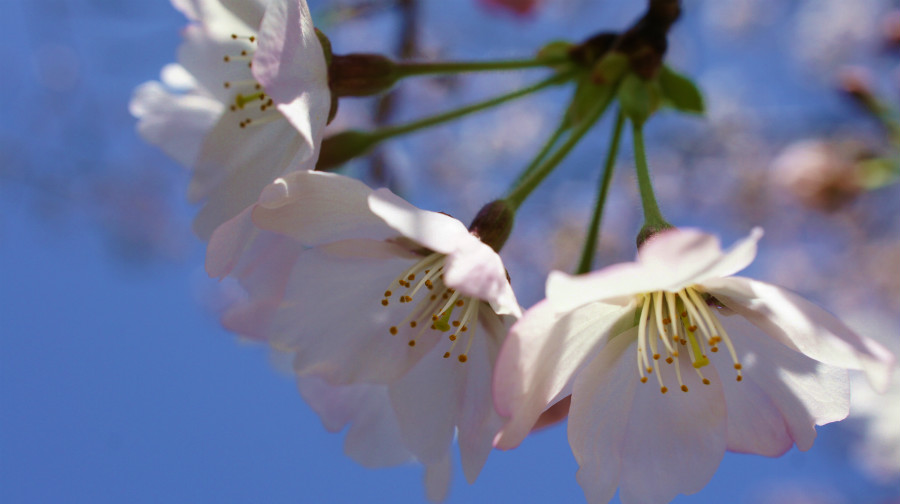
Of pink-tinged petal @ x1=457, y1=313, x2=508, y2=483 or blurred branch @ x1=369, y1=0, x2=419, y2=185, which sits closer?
pink-tinged petal @ x1=457, y1=313, x2=508, y2=483

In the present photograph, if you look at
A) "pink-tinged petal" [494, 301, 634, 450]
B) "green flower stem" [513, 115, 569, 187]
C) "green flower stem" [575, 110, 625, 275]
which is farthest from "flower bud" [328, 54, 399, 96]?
"pink-tinged petal" [494, 301, 634, 450]

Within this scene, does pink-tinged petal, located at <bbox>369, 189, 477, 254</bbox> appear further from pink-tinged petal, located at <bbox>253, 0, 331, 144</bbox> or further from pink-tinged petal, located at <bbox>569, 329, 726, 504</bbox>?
pink-tinged petal, located at <bbox>569, 329, 726, 504</bbox>

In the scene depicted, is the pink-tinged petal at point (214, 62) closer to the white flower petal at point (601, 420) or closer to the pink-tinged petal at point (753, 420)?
the white flower petal at point (601, 420)

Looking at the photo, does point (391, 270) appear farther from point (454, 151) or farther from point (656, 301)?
point (454, 151)

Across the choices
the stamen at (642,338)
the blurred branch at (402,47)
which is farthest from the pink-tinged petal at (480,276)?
the blurred branch at (402,47)

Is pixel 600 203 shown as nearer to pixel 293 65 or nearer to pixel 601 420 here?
pixel 601 420

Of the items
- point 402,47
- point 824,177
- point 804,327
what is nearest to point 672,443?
point 804,327
